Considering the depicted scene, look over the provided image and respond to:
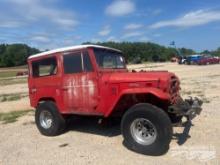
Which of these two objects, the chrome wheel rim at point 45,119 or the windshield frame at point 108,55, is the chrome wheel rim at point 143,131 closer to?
the windshield frame at point 108,55

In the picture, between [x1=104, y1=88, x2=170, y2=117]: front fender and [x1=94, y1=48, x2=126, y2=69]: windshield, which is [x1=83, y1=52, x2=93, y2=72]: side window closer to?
[x1=94, y1=48, x2=126, y2=69]: windshield

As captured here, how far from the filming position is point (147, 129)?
622 centimetres

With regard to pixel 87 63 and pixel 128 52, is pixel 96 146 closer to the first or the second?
pixel 87 63

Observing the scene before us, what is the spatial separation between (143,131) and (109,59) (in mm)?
2210

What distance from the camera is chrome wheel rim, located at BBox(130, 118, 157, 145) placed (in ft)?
20.1

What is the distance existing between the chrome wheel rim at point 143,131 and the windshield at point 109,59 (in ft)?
5.55

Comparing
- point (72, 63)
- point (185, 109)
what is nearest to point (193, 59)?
point (72, 63)

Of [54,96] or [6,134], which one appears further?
[6,134]

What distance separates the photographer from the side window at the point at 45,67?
7844mm

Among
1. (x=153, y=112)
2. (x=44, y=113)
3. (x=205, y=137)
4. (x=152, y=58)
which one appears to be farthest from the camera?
(x=152, y=58)

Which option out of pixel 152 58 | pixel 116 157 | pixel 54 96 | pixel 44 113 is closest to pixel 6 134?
pixel 44 113

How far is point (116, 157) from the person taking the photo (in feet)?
20.0

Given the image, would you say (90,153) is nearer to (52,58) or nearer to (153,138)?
(153,138)

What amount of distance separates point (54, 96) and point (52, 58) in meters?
1.00
